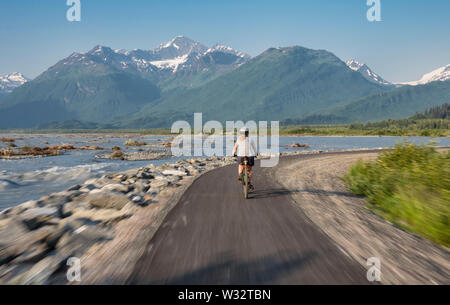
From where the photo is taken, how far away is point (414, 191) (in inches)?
305

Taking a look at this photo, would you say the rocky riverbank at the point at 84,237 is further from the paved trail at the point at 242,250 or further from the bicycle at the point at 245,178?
the bicycle at the point at 245,178

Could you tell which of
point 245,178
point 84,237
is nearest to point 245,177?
point 245,178

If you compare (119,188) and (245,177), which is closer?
(245,177)

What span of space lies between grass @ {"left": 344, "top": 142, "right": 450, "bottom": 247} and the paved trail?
93.6 inches

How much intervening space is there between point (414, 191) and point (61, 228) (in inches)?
347

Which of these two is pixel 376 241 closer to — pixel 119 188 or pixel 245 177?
pixel 245 177

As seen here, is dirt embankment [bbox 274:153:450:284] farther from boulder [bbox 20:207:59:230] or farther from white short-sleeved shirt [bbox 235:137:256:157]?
boulder [bbox 20:207:59:230]

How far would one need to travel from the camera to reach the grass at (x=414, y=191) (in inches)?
247

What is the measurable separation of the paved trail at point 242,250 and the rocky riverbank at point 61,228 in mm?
772

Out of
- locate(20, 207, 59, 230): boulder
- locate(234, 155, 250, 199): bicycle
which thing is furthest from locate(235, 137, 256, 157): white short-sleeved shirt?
locate(20, 207, 59, 230): boulder
